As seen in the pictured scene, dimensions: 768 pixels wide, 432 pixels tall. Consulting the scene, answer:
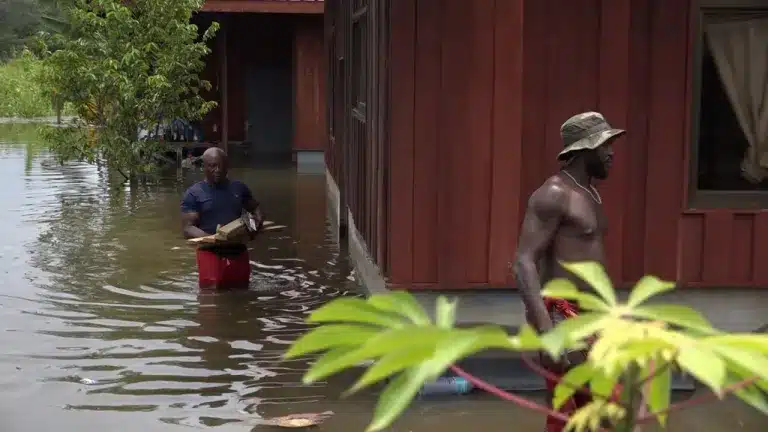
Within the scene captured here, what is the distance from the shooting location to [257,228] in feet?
28.2

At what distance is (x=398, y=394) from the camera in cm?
163

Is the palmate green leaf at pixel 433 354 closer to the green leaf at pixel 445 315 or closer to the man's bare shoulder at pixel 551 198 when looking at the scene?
the green leaf at pixel 445 315

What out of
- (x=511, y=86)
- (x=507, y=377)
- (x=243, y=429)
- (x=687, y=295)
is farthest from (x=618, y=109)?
(x=243, y=429)

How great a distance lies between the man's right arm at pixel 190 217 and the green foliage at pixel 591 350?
22.3 ft

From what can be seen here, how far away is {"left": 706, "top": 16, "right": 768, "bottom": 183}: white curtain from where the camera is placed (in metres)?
6.69

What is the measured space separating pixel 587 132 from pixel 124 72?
1256cm

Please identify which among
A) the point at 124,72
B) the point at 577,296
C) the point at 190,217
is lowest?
the point at 190,217

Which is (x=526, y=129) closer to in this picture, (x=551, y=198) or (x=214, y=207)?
(x=551, y=198)

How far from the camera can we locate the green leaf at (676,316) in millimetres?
1727

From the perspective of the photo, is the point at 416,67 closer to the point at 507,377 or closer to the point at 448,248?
the point at 448,248

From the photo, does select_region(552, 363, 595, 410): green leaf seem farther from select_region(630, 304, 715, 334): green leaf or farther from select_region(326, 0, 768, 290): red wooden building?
select_region(326, 0, 768, 290): red wooden building

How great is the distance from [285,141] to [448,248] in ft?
64.6

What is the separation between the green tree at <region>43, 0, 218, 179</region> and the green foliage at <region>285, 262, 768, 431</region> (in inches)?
558

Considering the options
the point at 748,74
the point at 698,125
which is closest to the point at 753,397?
the point at 698,125
